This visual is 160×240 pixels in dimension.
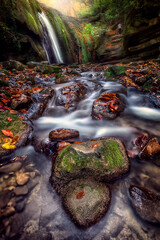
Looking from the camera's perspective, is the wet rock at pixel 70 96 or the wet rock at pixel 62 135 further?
the wet rock at pixel 70 96

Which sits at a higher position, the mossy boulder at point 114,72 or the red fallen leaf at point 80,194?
the mossy boulder at point 114,72

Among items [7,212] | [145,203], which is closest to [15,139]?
[7,212]

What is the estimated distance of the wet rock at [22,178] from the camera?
6.73 feet

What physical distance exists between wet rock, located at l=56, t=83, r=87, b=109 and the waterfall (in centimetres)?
905

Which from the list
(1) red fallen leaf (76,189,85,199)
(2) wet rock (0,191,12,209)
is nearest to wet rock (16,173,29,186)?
(2) wet rock (0,191,12,209)

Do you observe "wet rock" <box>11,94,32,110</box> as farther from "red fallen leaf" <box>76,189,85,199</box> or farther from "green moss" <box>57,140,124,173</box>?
"red fallen leaf" <box>76,189,85,199</box>

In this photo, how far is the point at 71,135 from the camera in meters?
3.18

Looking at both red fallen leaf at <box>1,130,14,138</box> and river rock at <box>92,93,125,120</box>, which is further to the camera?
river rock at <box>92,93,125,120</box>

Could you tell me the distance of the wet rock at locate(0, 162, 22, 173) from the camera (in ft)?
7.40

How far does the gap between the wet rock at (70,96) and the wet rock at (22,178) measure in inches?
130

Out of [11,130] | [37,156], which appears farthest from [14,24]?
[37,156]

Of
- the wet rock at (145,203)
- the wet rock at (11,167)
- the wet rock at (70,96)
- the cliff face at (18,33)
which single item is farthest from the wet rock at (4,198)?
the cliff face at (18,33)

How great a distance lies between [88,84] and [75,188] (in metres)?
6.52

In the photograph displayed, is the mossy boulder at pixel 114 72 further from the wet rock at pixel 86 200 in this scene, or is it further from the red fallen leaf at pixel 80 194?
the red fallen leaf at pixel 80 194
